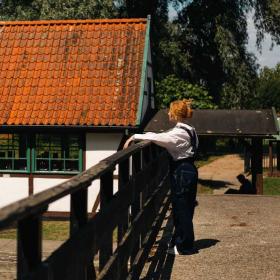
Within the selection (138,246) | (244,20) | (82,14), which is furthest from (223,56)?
(138,246)

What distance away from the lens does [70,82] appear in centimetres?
1666

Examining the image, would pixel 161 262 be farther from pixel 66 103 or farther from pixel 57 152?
pixel 66 103

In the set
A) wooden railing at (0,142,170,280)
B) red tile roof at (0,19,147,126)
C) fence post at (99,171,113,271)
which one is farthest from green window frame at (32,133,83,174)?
fence post at (99,171,113,271)

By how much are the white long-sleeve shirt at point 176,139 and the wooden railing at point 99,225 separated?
0.21 metres

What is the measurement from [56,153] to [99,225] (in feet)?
42.2

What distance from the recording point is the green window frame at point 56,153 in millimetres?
16047

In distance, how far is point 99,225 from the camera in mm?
3465

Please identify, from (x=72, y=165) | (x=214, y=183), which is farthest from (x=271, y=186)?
(x=72, y=165)

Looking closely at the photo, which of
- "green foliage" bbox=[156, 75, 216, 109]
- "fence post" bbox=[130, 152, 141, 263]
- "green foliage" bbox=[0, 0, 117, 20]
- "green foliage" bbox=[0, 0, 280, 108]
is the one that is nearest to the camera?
"fence post" bbox=[130, 152, 141, 263]

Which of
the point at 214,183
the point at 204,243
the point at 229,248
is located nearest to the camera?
the point at 229,248

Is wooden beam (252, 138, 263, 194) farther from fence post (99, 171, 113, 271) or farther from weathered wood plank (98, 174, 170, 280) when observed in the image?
fence post (99, 171, 113, 271)

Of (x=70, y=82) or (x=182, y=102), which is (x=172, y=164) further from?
(x=70, y=82)

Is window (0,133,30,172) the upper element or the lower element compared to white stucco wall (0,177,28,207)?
upper

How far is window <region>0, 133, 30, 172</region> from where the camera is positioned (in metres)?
16.3
